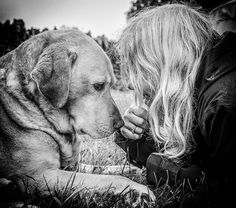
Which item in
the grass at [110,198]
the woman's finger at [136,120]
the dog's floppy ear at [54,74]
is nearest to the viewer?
the grass at [110,198]

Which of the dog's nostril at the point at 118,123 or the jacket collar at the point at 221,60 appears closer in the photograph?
the jacket collar at the point at 221,60

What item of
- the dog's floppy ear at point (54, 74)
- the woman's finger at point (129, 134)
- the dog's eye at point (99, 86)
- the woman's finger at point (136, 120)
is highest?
the dog's floppy ear at point (54, 74)

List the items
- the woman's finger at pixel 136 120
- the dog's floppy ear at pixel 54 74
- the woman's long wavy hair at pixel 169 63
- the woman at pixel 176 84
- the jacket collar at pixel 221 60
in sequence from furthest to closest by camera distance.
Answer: the woman's finger at pixel 136 120
the woman's long wavy hair at pixel 169 63
the dog's floppy ear at pixel 54 74
the woman at pixel 176 84
the jacket collar at pixel 221 60

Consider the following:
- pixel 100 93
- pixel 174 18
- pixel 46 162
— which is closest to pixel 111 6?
pixel 174 18

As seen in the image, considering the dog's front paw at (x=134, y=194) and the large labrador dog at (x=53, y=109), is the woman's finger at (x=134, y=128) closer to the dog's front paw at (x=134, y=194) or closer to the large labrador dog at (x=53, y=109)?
the large labrador dog at (x=53, y=109)

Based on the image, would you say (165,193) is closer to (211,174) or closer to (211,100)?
(211,174)

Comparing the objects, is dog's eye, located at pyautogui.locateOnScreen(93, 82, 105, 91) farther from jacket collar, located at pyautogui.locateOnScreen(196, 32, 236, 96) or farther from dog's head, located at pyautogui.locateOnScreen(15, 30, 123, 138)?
jacket collar, located at pyautogui.locateOnScreen(196, 32, 236, 96)

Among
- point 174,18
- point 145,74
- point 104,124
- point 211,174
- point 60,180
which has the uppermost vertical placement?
point 174,18

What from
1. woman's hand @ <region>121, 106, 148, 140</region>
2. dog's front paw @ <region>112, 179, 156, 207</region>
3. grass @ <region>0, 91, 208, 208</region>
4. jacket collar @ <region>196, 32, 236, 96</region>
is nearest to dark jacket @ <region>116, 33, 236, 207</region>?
jacket collar @ <region>196, 32, 236, 96</region>

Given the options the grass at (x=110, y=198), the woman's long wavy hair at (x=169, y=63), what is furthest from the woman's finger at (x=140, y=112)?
the grass at (x=110, y=198)

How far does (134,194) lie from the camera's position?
6.94 feet

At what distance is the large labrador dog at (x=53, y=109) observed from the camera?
2.36 meters

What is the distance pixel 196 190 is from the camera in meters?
2.28

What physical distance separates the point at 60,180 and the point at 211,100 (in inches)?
57.2
